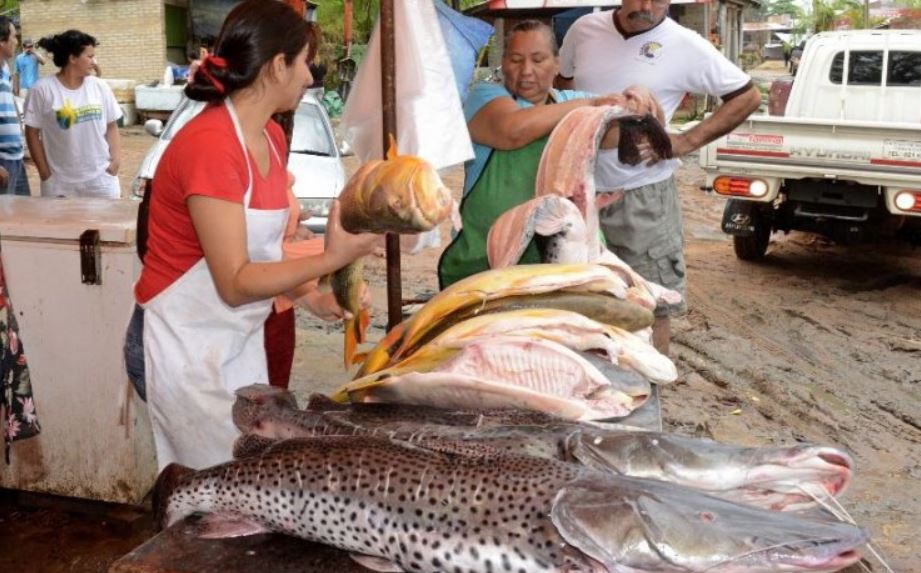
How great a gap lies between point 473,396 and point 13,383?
88.1 inches

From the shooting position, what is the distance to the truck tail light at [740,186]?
29.5 ft

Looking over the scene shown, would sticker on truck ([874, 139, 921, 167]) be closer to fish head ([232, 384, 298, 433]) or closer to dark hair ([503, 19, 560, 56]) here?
dark hair ([503, 19, 560, 56])

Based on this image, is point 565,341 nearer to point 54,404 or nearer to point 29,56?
point 54,404

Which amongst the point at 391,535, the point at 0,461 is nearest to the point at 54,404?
the point at 0,461

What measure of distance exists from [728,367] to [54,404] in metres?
4.57

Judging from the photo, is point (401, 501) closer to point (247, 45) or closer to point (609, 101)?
point (247, 45)

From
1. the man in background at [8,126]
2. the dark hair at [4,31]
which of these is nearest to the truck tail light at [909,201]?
the man in background at [8,126]

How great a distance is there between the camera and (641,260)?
14.6ft

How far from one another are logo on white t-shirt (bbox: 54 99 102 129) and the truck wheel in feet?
20.5

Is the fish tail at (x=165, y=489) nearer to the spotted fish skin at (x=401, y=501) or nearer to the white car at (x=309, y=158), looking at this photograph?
the spotted fish skin at (x=401, y=501)

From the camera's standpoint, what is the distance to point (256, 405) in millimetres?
2229

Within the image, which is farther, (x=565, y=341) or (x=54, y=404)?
(x=54, y=404)

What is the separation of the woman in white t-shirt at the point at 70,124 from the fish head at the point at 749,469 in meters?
6.39

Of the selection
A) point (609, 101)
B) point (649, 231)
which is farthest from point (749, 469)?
point (649, 231)
